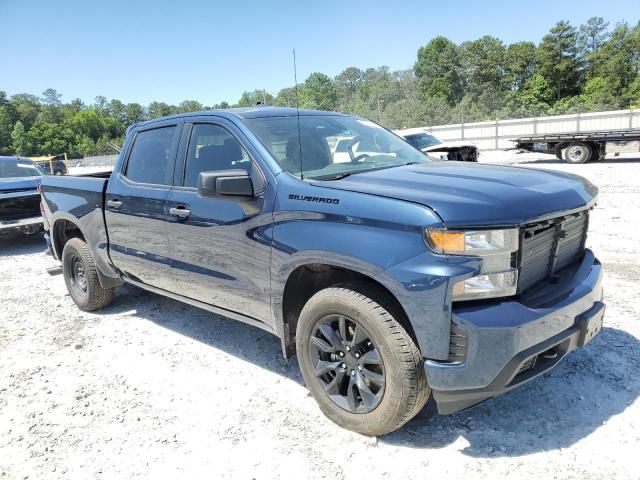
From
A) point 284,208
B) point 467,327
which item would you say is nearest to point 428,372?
point 467,327

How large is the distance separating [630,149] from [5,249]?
62.5ft

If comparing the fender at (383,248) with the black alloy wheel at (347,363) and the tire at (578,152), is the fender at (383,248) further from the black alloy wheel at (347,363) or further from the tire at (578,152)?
the tire at (578,152)

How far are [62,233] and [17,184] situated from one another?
426 cm

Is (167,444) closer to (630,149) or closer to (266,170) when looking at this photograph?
(266,170)

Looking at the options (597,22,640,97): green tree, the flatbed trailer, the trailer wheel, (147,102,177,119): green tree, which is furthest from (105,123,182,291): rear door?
(597,22,640,97): green tree

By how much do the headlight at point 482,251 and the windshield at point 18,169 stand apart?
10.2 meters

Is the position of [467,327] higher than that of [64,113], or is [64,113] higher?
[64,113]

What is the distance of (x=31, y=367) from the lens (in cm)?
414

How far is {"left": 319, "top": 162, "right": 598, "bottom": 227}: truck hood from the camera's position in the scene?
2344 millimetres

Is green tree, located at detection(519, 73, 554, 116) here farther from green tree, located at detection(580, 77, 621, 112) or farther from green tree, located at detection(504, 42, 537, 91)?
green tree, located at detection(504, 42, 537, 91)

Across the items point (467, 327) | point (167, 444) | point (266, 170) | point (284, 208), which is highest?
point (266, 170)

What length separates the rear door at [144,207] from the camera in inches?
157

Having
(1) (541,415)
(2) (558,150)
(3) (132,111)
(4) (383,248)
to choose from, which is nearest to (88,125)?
(3) (132,111)

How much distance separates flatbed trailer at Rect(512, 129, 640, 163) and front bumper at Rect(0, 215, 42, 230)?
57.3 feet
